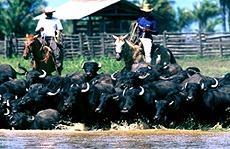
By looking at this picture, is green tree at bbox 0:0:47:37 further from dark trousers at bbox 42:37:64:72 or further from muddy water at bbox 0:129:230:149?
muddy water at bbox 0:129:230:149

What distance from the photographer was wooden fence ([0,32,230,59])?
4428 centimetres

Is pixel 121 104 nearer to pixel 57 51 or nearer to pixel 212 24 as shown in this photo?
pixel 57 51

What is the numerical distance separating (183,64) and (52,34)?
16789 millimetres

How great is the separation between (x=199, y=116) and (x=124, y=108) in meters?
1.78

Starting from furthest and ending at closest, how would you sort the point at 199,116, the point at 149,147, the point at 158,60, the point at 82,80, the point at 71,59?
the point at 71,59 → the point at 158,60 → the point at 82,80 → the point at 199,116 → the point at 149,147

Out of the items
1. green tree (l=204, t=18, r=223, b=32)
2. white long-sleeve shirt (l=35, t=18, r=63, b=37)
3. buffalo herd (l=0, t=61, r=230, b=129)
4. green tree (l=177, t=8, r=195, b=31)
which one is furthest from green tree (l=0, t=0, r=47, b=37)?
buffalo herd (l=0, t=61, r=230, b=129)

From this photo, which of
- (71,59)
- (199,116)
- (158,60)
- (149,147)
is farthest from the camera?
(71,59)

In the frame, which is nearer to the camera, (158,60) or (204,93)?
(204,93)

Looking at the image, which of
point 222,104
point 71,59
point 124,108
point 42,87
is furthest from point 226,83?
point 71,59

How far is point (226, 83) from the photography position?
21609 millimetres

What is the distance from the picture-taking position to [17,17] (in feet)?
227

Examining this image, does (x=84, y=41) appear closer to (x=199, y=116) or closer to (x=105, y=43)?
(x=105, y=43)

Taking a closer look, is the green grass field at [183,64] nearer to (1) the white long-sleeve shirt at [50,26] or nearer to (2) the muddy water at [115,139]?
(1) the white long-sleeve shirt at [50,26]

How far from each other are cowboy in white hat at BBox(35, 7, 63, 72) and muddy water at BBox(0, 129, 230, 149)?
511 centimetres
